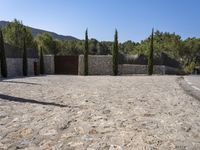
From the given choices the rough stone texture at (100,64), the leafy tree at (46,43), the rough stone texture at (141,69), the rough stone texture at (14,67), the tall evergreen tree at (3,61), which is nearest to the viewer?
the tall evergreen tree at (3,61)

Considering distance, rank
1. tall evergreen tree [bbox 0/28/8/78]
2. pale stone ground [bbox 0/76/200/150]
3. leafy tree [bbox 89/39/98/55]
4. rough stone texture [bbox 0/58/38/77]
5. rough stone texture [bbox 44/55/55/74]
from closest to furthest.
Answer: pale stone ground [bbox 0/76/200/150]
tall evergreen tree [bbox 0/28/8/78]
rough stone texture [bbox 0/58/38/77]
rough stone texture [bbox 44/55/55/74]
leafy tree [bbox 89/39/98/55]

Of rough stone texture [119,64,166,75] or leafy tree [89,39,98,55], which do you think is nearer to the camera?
rough stone texture [119,64,166,75]

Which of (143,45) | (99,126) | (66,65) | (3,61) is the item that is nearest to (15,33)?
(66,65)

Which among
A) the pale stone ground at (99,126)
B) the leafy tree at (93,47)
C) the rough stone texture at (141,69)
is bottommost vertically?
the rough stone texture at (141,69)

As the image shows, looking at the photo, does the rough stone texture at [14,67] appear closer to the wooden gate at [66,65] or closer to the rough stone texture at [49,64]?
the rough stone texture at [49,64]

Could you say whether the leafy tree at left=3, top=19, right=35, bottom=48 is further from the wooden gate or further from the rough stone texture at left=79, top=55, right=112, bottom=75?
the rough stone texture at left=79, top=55, right=112, bottom=75

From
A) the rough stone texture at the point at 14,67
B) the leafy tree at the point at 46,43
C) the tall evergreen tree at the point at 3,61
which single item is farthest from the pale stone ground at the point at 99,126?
the leafy tree at the point at 46,43

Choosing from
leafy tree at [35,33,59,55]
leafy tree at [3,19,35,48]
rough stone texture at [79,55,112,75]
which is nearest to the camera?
rough stone texture at [79,55,112,75]

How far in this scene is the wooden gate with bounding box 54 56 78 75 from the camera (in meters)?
42.8

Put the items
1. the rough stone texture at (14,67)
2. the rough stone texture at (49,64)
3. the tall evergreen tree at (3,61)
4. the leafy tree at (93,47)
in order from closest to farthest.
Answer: the tall evergreen tree at (3,61) < the rough stone texture at (14,67) < the rough stone texture at (49,64) < the leafy tree at (93,47)

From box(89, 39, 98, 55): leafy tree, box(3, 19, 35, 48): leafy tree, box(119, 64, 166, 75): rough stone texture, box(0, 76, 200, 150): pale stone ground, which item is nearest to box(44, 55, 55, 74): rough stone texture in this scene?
box(3, 19, 35, 48): leafy tree

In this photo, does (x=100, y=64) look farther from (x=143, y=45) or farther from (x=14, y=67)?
(x=143, y=45)

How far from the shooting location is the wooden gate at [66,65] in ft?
140

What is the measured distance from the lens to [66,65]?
43.1 metres
